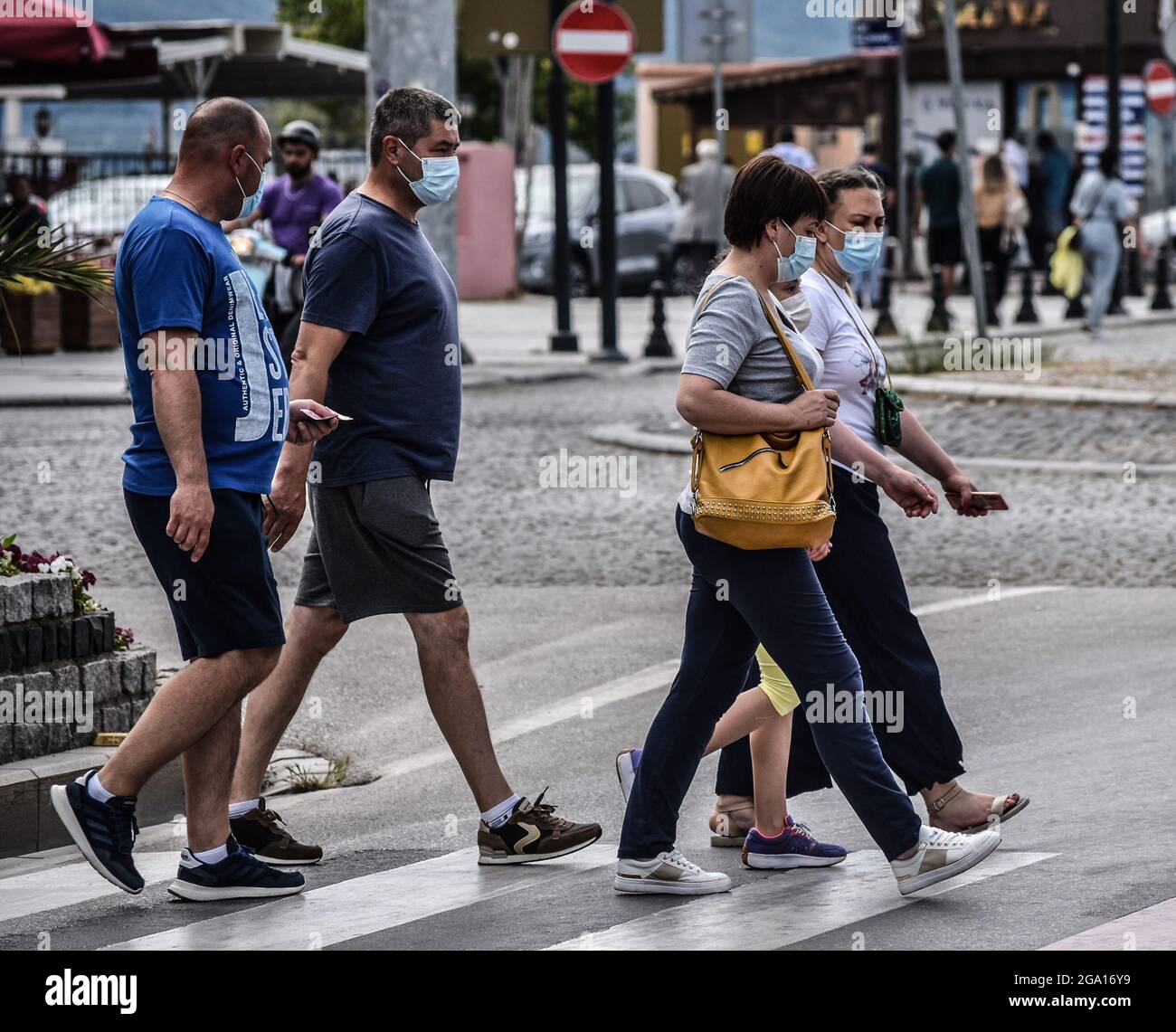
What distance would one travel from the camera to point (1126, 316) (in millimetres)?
24312

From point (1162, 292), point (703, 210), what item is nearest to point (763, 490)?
point (703, 210)

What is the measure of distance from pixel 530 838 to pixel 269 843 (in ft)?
2.23

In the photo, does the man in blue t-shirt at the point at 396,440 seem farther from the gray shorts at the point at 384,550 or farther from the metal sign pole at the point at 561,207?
the metal sign pole at the point at 561,207

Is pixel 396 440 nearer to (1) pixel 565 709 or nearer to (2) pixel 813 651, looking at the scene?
(2) pixel 813 651

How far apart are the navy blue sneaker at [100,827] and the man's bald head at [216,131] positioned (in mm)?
1495

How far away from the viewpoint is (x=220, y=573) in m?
5.13

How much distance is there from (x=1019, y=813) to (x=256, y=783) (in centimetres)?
202

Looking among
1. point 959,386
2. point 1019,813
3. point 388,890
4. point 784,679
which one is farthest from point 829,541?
point 959,386

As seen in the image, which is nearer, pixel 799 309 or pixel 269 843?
pixel 799 309

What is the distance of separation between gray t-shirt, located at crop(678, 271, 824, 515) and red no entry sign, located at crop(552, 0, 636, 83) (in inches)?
540

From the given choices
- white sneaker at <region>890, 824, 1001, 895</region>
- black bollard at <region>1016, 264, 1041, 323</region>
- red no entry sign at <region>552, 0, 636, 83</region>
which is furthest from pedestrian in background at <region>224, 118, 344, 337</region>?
black bollard at <region>1016, 264, 1041, 323</region>

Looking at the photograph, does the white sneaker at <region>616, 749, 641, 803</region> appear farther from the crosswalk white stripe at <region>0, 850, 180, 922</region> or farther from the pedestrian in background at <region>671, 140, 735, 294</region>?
the pedestrian in background at <region>671, 140, 735, 294</region>

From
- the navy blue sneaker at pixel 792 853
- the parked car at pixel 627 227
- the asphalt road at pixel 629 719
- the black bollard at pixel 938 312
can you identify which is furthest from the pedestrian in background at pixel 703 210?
the navy blue sneaker at pixel 792 853

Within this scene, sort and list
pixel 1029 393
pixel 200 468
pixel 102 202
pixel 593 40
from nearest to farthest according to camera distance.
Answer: pixel 200 468 < pixel 1029 393 < pixel 593 40 < pixel 102 202
